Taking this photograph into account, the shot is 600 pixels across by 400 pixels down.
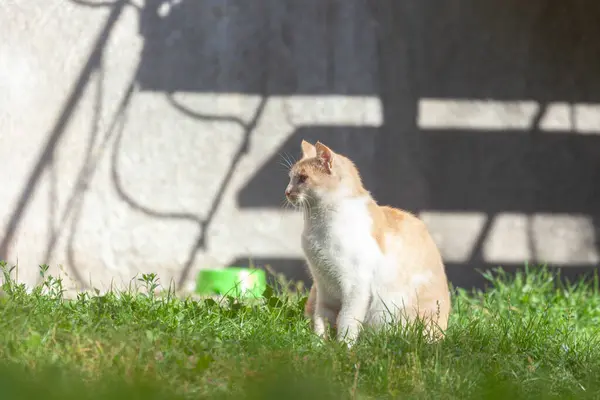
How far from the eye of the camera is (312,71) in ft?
18.0

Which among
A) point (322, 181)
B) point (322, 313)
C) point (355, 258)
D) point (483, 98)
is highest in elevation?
point (483, 98)

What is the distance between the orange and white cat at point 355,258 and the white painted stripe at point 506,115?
2595mm

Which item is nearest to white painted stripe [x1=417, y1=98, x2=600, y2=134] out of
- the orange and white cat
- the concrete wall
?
the concrete wall

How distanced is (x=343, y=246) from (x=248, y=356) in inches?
24.2

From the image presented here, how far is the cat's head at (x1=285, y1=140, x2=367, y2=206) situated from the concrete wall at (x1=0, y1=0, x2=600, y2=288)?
2.40 meters

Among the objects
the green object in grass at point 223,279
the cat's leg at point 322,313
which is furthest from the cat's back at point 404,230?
the green object in grass at point 223,279

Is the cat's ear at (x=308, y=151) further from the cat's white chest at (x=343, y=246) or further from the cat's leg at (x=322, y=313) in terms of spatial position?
the cat's leg at (x=322, y=313)

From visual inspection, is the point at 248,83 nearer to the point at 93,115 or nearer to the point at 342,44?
the point at 342,44

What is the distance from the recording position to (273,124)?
544cm

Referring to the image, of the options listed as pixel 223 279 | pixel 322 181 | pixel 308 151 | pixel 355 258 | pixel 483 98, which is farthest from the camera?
pixel 483 98

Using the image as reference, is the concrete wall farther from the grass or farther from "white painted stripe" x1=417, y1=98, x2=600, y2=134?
the grass

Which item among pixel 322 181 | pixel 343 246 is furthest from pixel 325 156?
pixel 343 246

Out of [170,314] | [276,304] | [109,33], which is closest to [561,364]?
[276,304]

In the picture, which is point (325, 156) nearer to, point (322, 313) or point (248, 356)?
point (322, 313)
